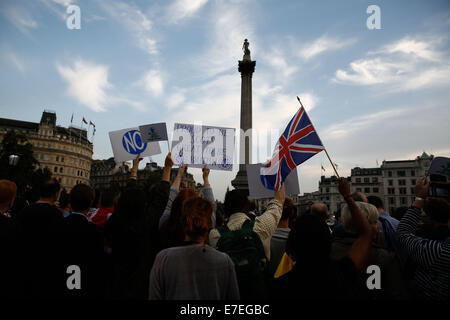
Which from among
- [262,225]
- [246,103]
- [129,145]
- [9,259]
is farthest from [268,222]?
[246,103]

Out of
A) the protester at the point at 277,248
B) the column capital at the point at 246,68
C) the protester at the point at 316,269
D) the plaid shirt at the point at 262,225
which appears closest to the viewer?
the protester at the point at 316,269

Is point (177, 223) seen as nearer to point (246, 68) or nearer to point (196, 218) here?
point (196, 218)

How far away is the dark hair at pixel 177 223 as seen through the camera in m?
2.67

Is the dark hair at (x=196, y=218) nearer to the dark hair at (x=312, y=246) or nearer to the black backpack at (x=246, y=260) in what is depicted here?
the black backpack at (x=246, y=260)

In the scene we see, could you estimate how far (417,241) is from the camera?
10.3ft

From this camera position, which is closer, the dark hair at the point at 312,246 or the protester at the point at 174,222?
the dark hair at the point at 312,246

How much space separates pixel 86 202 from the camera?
12.5 feet

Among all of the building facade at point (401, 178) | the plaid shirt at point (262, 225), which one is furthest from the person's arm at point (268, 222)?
the building facade at point (401, 178)

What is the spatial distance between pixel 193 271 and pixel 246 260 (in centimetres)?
78

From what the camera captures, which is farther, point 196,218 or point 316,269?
point 196,218

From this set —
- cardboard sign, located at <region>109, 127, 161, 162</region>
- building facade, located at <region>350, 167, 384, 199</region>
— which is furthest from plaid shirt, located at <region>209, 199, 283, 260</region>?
building facade, located at <region>350, 167, 384, 199</region>

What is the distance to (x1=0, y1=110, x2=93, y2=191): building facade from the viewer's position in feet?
262

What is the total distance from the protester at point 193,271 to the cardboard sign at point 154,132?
18.3 feet
